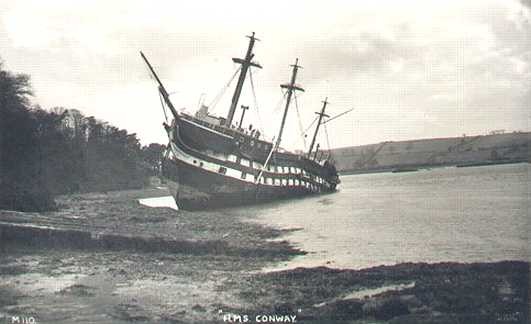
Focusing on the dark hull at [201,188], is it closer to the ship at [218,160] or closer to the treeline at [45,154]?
the ship at [218,160]

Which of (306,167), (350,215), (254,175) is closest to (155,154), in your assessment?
(306,167)

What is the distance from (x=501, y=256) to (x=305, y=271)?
24.0 ft

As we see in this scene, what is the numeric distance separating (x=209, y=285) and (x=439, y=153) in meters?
120

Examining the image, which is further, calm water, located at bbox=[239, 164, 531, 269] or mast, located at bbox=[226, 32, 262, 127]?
mast, located at bbox=[226, 32, 262, 127]

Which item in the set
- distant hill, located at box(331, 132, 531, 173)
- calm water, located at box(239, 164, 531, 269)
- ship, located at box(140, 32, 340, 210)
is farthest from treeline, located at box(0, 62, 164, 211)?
distant hill, located at box(331, 132, 531, 173)

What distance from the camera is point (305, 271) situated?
11812mm

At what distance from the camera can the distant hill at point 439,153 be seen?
93.9 meters

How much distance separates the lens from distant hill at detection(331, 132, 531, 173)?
93.9 meters

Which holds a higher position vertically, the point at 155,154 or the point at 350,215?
the point at 155,154

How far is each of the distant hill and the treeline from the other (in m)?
73.0

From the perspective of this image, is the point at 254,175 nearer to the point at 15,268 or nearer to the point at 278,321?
the point at 15,268

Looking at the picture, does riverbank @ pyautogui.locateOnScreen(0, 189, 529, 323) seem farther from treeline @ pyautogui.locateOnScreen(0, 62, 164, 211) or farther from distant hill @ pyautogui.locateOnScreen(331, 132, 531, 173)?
distant hill @ pyautogui.locateOnScreen(331, 132, 531, 173)

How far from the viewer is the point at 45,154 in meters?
34.2

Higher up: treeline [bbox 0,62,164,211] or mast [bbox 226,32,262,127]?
mast [bbox 226,32,262,127]
